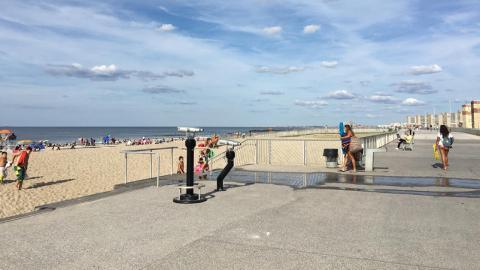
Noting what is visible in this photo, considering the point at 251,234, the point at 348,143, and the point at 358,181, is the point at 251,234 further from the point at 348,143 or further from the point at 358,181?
the point at 348,143

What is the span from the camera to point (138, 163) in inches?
933

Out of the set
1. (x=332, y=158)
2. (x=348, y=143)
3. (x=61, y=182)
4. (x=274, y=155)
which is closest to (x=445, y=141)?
(x=348, y=143)

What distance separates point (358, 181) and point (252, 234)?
600cm

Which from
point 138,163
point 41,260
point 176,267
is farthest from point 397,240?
point 138,163

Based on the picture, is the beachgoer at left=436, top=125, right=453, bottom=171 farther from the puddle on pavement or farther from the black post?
the black post

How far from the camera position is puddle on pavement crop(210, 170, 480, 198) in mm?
8891

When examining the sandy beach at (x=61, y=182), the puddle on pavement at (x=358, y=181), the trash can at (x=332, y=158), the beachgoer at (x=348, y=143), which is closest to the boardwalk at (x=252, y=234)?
the puddle on pavement at (x=358, y=181)

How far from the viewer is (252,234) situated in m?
5.35

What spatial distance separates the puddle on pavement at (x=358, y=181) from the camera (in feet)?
29.2

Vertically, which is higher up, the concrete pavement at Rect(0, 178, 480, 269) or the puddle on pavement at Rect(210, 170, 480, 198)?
the puddle on pavement at Rect(210, 170, 480, 198)

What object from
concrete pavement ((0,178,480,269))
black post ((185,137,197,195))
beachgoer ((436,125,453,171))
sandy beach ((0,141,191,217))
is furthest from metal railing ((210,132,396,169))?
concrete pavement ((0,178,480,269))

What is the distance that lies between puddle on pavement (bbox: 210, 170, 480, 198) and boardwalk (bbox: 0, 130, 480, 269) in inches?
35.7

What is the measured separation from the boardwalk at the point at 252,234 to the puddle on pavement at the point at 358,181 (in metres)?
0.91

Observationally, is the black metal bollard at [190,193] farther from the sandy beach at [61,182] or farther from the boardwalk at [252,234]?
the sandy beach at [61,182]
